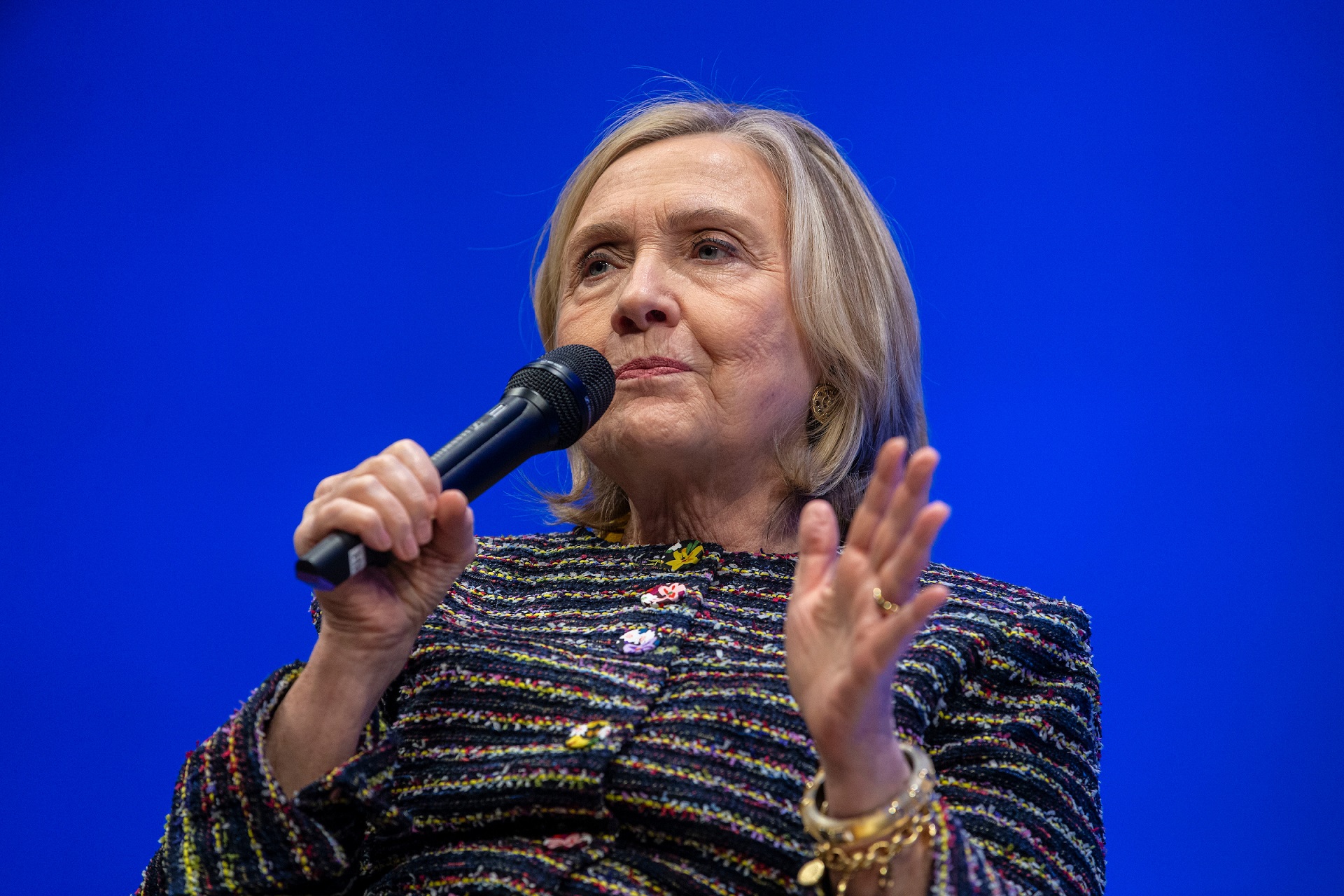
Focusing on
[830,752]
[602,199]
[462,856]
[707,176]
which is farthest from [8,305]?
[830,752]

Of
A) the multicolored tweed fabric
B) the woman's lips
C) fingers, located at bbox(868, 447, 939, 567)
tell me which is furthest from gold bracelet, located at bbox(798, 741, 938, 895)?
the woman's lips

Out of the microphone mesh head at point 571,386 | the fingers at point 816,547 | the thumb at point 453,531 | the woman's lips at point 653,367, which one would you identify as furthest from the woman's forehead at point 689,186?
the fingers at point 816,547

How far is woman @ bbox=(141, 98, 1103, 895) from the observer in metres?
1.00

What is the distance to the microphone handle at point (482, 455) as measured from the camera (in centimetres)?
104

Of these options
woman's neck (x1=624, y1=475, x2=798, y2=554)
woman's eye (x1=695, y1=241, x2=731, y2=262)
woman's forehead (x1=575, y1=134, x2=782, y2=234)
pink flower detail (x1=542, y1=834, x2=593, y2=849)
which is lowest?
pink flower detail (x1=542, y1=834, x2=593, y2=849)

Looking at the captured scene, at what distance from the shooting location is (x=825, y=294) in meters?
1.71

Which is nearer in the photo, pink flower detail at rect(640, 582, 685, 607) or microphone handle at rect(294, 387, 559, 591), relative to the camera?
microphone handle at rect(294, 387, 559, 591)

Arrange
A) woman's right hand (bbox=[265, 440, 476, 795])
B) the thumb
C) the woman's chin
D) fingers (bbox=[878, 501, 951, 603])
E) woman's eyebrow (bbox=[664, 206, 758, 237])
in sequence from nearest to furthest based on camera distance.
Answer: fingers (bbox=[878, 501, 951, 603])
the thumb
woman's right hand (bbox=[265, 440, 476, 795])
the woman's chin
woman's eyebrow (bbox=[664, 206, 758, 237])

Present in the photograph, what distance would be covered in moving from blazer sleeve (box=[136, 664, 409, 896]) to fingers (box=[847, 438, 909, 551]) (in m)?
0.64

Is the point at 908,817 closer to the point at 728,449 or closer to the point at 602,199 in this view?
the point at 728,449

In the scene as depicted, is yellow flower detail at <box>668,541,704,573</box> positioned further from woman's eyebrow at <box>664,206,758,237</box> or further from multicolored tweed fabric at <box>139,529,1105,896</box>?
woman's eyebrow at <box>664,206,758,237</box>

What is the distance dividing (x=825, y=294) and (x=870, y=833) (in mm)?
923

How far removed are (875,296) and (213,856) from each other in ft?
3.95

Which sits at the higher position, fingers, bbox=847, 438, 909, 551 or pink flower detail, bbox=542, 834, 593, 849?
fingers, bbox=847, 438, 909, 551
